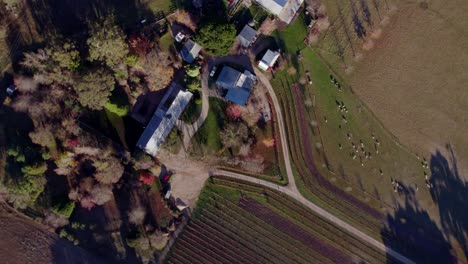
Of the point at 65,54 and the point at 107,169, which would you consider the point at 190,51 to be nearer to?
the point at 65,54

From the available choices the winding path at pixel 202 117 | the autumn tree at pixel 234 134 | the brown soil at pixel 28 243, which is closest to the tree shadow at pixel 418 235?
the autumn tree at pixel 234 134

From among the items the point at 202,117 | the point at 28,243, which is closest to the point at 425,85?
the point at 202,117

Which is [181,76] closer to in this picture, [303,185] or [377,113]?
[303,185]

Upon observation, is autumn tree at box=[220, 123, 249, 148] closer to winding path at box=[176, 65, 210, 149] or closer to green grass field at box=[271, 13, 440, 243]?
winding path at box=[176, 65, 210, 149]

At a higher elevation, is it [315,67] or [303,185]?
[315,67]

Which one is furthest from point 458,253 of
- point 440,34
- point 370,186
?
point 440,34

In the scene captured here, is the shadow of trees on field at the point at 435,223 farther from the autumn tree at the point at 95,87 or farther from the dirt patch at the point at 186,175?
the autumn tree at the point at 95,87

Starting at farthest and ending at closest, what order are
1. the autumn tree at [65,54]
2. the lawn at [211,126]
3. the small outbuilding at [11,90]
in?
the lawn at [211,126] < the small outbuilding at [11,90] < the autumn tree at [65,54]

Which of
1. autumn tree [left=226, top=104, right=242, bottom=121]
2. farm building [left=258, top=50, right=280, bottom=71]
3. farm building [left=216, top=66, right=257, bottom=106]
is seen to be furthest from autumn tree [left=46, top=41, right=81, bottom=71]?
farm building [left=258, top=50, right=280, bottom=71]
